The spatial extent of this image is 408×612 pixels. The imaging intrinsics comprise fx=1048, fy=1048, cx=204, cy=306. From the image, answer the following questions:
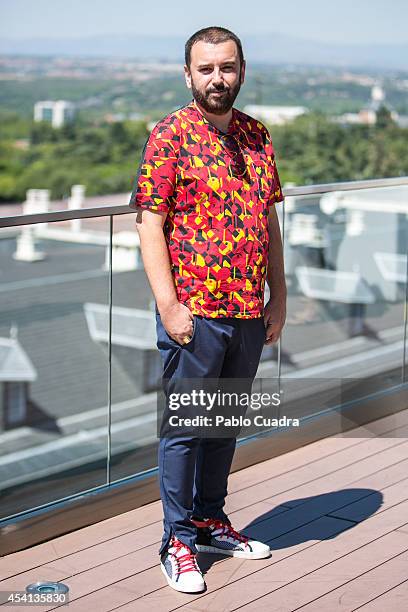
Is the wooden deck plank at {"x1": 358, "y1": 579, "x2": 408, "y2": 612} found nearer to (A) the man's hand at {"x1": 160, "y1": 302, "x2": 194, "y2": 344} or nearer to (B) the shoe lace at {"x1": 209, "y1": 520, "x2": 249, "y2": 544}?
(B) the shoe lace at {"x1": 209, "y1": 520, "x2": 249, "y2": 544}

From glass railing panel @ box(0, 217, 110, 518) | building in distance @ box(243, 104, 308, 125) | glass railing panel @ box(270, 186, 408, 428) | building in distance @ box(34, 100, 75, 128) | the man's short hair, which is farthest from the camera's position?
building in distance @ box(34, 100, 75, 128)

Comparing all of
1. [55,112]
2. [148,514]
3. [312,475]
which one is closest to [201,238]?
[148,514]

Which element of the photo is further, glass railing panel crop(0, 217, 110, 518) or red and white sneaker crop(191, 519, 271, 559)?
glass railing panel crop(0, 217, 110, 518)

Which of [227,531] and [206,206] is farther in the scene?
[227,531]

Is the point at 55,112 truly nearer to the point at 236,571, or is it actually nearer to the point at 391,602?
the point at 236,571

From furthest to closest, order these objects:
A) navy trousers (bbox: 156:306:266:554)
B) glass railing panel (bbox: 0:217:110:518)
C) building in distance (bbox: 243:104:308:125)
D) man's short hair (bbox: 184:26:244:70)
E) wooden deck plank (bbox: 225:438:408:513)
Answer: building in distance (bbox: 243:104:308:125) < glass railing panel (bbox: 0:217:110:518) < wooden deck plank (bbox: 225:438:408:513) < navy trousers (bbox: 156:306:266:554) < man's short hair (bbox: 184:26:244:70)

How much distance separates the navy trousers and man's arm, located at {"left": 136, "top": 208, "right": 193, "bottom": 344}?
0.07 metres

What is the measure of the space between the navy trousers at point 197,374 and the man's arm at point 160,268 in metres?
0.07

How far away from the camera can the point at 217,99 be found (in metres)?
2.71

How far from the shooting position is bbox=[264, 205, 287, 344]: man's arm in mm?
3014

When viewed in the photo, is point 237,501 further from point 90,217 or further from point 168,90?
point 168,90

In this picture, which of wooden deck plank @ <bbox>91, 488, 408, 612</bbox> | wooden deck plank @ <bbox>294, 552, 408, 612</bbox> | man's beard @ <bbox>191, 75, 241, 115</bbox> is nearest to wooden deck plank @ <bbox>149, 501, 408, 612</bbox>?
wooden deck plank @ <bbox>91, 488, 408, 612</bbox>

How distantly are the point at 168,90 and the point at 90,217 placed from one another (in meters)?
60.4

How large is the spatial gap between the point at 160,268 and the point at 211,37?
61 cm
